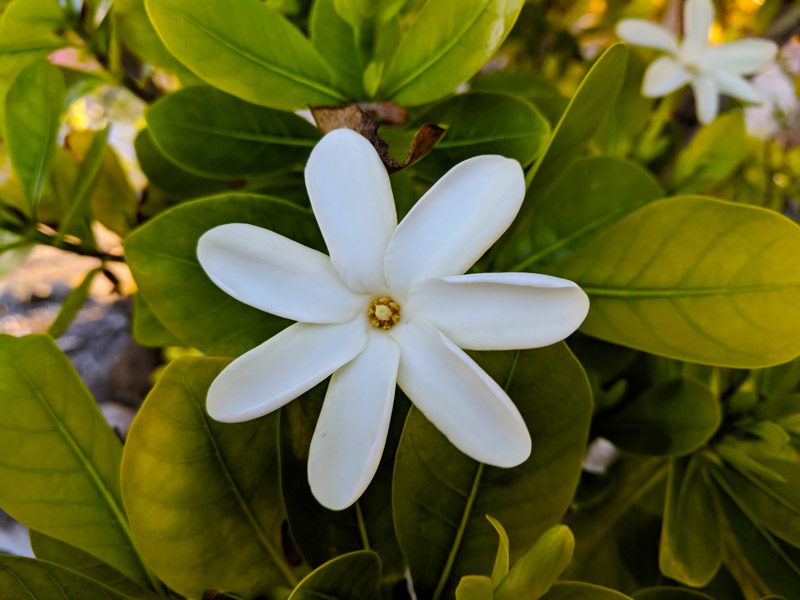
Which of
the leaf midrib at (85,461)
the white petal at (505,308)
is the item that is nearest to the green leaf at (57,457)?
the leaf midrib at (85,461)

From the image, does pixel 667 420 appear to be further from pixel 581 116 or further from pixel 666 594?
pixel 581 116

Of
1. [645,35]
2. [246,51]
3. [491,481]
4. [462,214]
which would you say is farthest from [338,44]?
[645,35]

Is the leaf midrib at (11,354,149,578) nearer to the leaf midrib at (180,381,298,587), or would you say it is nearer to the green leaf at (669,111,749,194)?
the leaf midrib at (180,381,298,587)

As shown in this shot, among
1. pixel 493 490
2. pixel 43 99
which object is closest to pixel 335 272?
pixel 493 490

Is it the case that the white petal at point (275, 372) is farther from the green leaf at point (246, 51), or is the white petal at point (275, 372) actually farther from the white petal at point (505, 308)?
the green leaf at point (246, 51)

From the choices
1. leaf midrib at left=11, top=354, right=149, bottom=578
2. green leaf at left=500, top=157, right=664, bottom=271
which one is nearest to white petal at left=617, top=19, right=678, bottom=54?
green leaf at left=500, top=157, right=664, bottom=271
